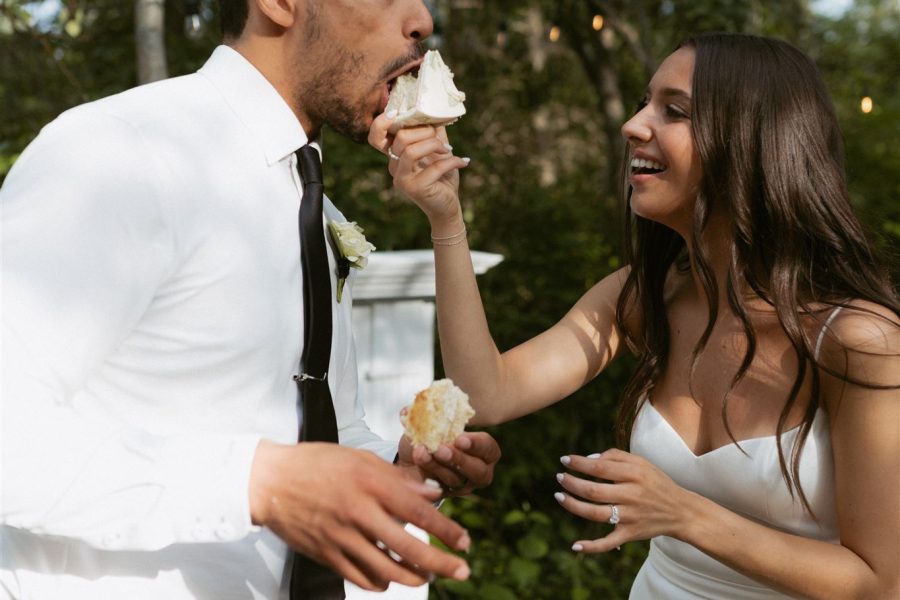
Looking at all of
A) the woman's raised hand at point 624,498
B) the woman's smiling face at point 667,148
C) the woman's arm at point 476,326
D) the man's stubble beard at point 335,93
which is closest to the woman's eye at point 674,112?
the woman's smiling face at point 667,148

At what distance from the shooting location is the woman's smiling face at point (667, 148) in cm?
240

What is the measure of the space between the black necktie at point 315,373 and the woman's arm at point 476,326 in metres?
0.36

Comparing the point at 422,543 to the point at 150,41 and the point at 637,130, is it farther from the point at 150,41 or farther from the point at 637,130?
the point at 150,41

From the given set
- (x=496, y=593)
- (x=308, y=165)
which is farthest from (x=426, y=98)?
(x=496, y=593)

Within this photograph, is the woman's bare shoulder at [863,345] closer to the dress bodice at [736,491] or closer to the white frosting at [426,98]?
the dress bodice at [736,491]

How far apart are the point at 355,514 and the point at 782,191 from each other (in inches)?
62.4

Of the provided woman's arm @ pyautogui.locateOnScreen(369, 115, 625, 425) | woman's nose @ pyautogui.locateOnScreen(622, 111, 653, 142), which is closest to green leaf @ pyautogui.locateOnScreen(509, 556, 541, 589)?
woman's arm @ pyautogui.locateOnScreen(369, 115, 625, 425)

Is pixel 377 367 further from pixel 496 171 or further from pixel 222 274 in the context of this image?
pixel 496 171

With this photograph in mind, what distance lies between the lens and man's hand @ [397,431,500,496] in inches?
65.1

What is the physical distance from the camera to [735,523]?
207 centimetres

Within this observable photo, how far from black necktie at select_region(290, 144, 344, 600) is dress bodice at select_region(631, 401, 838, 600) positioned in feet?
3.46

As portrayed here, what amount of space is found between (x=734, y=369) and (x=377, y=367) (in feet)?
4.81

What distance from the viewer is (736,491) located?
235cm

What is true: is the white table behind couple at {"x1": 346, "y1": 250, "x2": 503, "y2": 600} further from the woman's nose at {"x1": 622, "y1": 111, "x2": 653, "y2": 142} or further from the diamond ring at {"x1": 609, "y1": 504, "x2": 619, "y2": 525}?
the diamond ring at {"x1": 609, "y1": 504, "x2": 619, "y2": 525}
